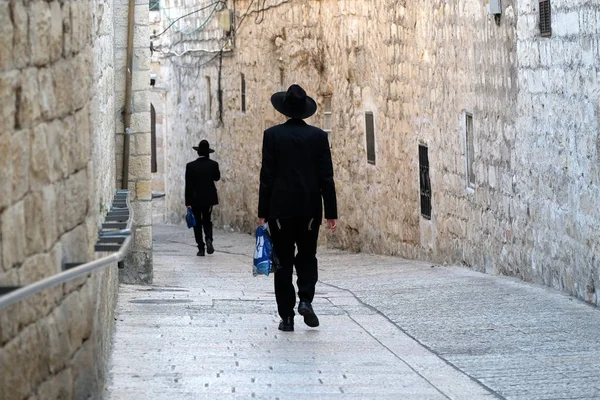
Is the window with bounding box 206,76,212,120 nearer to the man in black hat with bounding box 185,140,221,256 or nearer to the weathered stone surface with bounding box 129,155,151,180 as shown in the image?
the man in black hat with bounding box 185,140,221,256

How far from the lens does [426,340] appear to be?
25.5 ft

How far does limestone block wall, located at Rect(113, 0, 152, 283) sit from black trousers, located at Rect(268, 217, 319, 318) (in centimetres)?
388

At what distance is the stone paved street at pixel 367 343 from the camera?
610 centimetres

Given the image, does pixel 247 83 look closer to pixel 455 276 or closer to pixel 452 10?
pixel 452 10

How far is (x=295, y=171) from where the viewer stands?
815 centimetres

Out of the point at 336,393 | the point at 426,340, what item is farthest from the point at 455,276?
the point at 336,393

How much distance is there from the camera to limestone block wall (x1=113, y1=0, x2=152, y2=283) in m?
11.9

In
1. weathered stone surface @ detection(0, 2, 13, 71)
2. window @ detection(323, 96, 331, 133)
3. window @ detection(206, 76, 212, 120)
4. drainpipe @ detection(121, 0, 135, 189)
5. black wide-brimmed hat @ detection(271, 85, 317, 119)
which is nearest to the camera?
weathered stone surface @ detection(0, 2, 13, 71)

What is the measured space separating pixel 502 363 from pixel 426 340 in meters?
0.97

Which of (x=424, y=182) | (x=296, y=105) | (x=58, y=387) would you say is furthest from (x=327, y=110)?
(x=58, y=387)

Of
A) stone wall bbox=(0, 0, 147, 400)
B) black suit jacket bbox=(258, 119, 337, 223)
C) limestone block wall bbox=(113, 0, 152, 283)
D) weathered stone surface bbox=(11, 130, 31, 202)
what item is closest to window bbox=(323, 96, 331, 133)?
limestone block wall bbox=(113, 0, 152, 283)

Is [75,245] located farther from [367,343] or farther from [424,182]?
[424,182]

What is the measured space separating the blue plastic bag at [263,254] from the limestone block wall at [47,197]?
272 centimetres

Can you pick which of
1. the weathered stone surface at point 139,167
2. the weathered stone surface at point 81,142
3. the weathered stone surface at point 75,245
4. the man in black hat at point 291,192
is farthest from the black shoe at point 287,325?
the weathered stone surface at point 139,167
